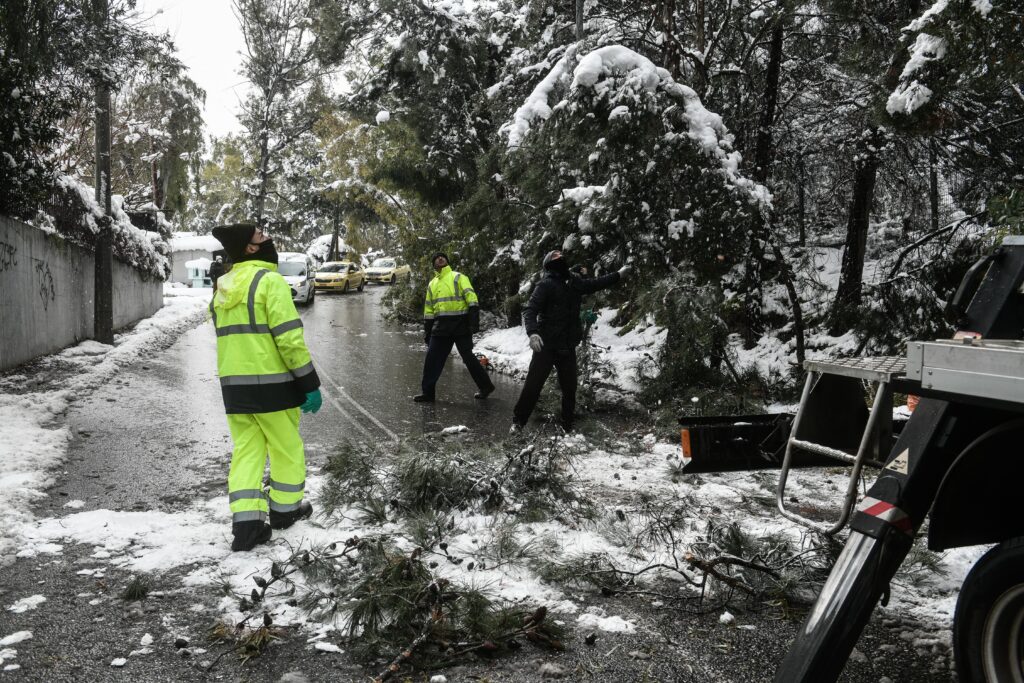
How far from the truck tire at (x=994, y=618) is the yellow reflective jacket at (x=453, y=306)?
8263 millimetres

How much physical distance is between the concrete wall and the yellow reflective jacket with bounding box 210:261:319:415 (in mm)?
7631

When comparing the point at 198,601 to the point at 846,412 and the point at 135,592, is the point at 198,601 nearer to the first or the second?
the point at 135,592

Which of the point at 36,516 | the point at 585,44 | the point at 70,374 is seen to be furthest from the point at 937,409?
the point at 70,374

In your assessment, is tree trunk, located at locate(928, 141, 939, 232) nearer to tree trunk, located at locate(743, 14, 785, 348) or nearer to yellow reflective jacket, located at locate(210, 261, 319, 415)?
tree trunk, located at locate(743, 14, 785, 348)

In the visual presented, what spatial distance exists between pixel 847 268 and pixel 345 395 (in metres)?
8.40

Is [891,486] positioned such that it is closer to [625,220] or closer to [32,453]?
[32,453]

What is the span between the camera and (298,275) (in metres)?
29.4

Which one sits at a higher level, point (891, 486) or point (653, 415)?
point (891, 486)

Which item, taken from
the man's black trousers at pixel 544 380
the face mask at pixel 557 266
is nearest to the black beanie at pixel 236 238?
the man's black trousers at pixel 544 380

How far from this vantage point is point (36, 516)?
5.32 meters

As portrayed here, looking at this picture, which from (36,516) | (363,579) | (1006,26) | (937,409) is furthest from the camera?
(1006,26)

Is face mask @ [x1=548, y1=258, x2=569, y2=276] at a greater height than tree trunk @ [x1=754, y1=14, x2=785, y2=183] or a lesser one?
lesser

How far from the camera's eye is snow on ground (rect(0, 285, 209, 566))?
5371mm

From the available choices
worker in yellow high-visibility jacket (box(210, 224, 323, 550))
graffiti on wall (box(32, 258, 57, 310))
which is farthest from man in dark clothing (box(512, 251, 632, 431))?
graffiti on wall (box(32, 258, 57, 310))
